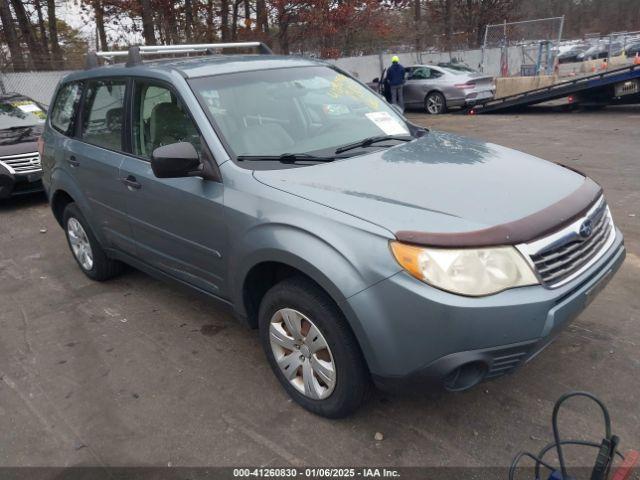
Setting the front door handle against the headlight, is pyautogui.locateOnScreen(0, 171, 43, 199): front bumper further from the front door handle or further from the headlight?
the headlight

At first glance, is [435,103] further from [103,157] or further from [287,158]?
[287,158]

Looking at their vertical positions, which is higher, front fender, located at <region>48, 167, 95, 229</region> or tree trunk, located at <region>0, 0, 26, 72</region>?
tree trunk, located at <region>0, 0, 26, 72</region>

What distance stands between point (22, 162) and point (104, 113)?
420 centimetres

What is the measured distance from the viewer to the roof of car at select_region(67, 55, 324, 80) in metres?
3.39

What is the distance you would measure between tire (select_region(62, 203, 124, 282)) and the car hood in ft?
7.53

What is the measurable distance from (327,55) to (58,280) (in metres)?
18.8

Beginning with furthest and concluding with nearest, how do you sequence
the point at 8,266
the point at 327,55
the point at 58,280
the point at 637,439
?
the point at 327,55 → the point at 8,266 → the point at 58,280 → the point at 637,439

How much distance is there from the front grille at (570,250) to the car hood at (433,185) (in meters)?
0.16

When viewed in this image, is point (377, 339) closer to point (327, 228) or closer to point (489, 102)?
point (327, 228)

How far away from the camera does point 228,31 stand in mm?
21984

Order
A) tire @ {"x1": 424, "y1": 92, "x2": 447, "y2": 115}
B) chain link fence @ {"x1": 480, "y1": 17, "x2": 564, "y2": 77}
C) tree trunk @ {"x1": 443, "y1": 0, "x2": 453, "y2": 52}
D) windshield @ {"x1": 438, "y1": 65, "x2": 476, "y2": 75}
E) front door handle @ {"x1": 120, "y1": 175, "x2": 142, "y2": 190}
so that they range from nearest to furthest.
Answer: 1. front door handle @ {"x1": 120, "y1": 175, "x2": 142, "y2": 190}
2. tire @ {"x1": 424, "y1": 92, "x2": 447, "y2": 115}
3. windshield @ {"x1": 438, "y1": 65, "x2": 476, "y2": 75}
4. chain link fence @ {"x1": 480, "y1": 17, "x2": 564, "y2": 77}
5. tree trunk @ {"x1": 443, "y1": 0, "x2": 453, "y2": 52}

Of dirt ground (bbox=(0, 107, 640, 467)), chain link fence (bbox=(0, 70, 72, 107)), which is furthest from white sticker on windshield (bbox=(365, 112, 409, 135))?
chain link fence (bbox=(0, 70, 72, 107))

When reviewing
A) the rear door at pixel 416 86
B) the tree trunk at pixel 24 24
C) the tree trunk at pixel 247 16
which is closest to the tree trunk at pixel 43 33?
the tree trunk at pixel 24 24

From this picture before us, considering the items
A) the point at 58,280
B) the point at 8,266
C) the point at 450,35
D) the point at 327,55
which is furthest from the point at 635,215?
the point at 450,35
